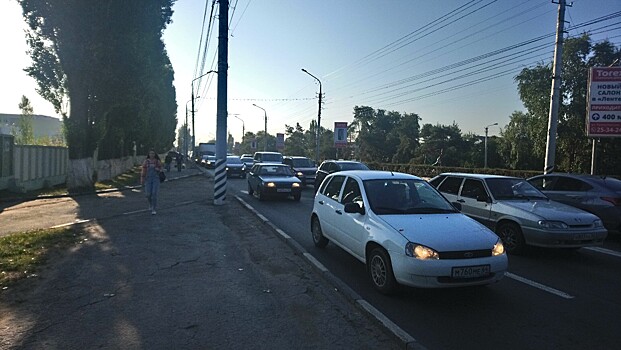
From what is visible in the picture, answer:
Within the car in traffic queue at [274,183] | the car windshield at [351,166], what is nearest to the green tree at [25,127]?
the car in traffic queue at [274,183]

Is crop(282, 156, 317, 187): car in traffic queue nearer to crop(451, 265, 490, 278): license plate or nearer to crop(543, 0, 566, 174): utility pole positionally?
crop(543, 0, 566, 174): utility pole

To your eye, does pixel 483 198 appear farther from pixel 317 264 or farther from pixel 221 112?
pixel 221 112

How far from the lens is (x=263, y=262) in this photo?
7164mm

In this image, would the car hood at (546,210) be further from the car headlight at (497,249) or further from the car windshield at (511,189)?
the car headlight at (497,249)

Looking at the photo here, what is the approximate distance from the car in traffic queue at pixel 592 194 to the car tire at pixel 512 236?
3415mm

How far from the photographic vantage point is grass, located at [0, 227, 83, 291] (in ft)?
20.3

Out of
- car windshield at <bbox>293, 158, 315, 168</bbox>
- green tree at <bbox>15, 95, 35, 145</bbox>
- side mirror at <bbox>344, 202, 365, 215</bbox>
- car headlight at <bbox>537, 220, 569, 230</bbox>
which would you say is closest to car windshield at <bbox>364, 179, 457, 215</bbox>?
side mirror at <bbox>344, 202, 365, 215</bbox>

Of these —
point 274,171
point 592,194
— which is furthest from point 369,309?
point 274,171

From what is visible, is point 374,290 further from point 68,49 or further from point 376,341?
point 68,49

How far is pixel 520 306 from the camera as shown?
5262 mm

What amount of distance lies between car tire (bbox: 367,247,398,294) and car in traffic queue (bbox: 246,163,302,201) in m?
10.8

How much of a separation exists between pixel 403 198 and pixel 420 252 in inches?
61.2

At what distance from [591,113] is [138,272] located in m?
16.7

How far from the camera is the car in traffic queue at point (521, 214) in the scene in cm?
744
